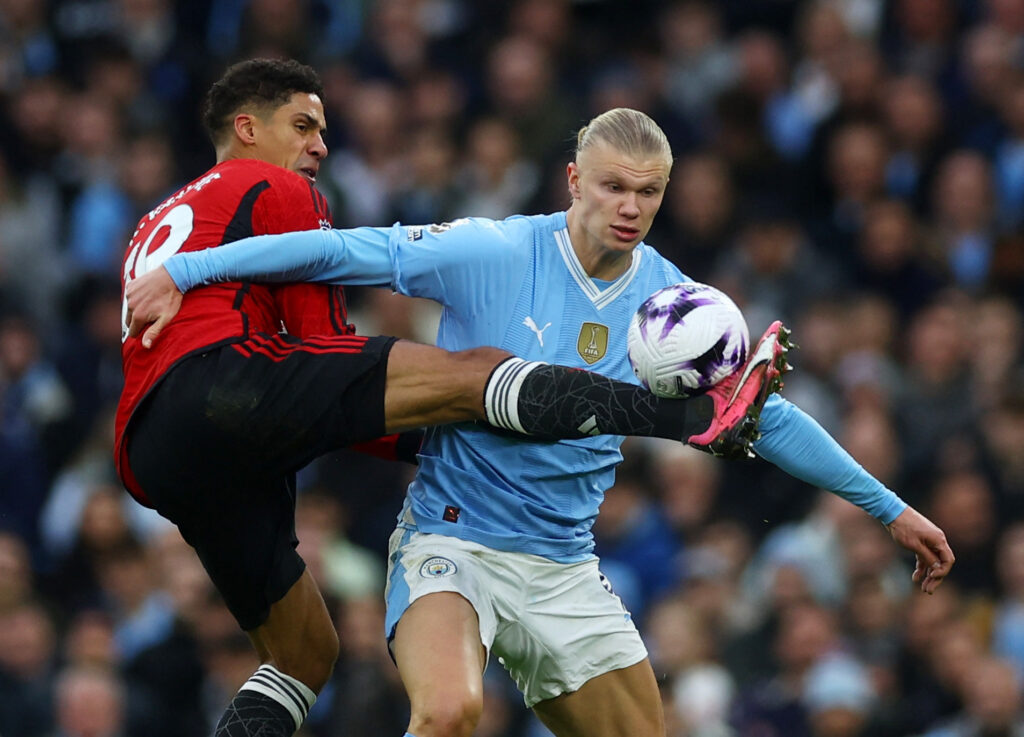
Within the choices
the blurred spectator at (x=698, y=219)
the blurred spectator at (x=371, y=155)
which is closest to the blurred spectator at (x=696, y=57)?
the blurred spectator at (x=698, y=219)

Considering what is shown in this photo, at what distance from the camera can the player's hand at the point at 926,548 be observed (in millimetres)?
5391

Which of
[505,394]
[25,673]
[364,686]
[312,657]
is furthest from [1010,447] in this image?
[25,673]

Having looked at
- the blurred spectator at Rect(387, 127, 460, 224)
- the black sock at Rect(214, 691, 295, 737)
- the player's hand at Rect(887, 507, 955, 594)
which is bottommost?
the black sock at Rect(214, 691, 295, 737)

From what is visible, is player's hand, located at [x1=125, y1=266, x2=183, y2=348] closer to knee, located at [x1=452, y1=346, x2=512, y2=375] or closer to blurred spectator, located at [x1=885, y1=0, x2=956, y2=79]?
knee, located at [x1=452, y1=346, x2=512, y2=375]

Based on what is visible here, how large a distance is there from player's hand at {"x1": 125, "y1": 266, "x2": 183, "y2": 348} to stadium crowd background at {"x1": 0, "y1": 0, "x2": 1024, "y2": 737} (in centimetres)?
361

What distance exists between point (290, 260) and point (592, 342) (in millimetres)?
962

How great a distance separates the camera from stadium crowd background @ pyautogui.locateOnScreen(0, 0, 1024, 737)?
821cm

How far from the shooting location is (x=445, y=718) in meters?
4.71

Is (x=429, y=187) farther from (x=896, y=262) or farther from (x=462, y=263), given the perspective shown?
(x=462, y=263)

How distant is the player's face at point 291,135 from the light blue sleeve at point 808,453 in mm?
1744

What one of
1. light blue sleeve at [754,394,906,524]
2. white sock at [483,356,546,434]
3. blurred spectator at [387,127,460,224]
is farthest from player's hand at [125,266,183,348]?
blurred spectator at [387,127,460,224]

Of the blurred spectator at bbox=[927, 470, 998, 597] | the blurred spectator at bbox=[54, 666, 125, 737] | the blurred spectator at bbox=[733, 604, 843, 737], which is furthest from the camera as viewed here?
the blurred spectator at bbox=[54, 666, 125, 737]

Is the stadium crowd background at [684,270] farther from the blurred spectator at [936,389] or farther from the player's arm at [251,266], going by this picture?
the player's arm at [251,266]

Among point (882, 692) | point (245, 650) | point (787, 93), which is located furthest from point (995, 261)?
point (245, 650)
